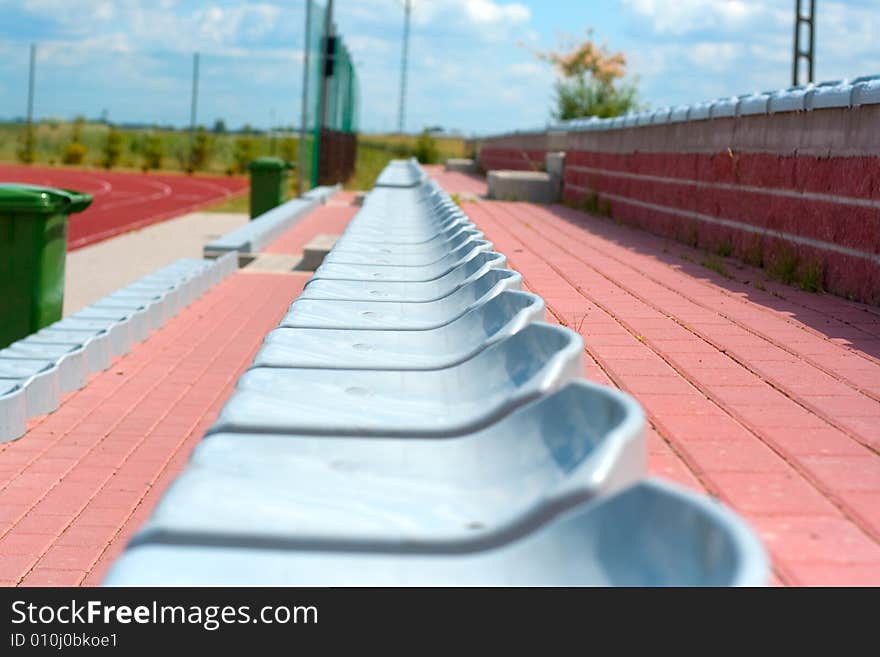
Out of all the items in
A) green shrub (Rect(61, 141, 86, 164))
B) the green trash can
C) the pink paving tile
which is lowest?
the pink paving tile

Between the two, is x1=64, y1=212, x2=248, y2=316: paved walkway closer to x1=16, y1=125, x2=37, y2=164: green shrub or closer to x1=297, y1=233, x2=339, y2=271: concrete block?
x1=297, y1=233, x2=339, y2=271: concrete block

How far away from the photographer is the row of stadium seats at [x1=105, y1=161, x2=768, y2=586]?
201 cm

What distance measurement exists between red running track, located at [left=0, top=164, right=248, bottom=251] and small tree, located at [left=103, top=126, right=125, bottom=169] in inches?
107

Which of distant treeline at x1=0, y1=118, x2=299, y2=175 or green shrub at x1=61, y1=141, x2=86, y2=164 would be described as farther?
green shrub at x1=61, y1=141, x2=86, y2=164

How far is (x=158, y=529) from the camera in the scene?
2111 mm

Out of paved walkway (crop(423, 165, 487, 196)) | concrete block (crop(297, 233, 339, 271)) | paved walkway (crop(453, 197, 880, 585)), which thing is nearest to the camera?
paved walkway (crop(453, 197, 880, 585))

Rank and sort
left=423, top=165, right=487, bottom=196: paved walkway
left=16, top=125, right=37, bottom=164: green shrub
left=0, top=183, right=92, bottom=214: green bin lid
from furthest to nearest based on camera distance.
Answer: left=16, top=125, right=37, bottom=164: green shrub
left=423, top=165, right=487, bottom=196: paved walkway
left=0, top=183, right=92, bottom=214: green bin lid

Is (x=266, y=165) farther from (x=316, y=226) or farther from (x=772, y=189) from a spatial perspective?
(x=772, y=189)

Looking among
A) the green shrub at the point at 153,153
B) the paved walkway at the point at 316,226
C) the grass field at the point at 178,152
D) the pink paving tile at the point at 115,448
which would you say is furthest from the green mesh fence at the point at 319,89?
the green shrub at the point at 153,153

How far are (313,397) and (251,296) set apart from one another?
834 cm

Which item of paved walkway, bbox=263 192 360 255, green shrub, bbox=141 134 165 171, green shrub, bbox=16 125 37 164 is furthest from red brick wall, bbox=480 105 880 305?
green shrub, bbox=16 125 37 164

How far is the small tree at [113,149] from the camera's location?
5206 centimetres

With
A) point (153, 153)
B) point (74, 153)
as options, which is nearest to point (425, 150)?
point (153, 153)

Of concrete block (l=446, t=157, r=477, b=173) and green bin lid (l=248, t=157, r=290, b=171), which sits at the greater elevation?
concrete block (l=446, t=157, r=477, b=173)
